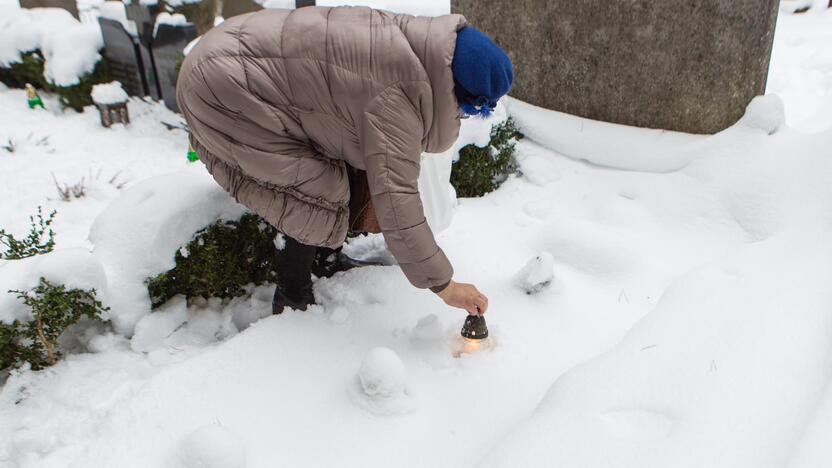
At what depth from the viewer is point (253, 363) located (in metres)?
2.19

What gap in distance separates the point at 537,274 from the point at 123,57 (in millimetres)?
4822

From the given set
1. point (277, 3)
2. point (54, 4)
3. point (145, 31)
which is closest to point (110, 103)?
point (145, 31)

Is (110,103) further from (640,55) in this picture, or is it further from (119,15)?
(640,55)

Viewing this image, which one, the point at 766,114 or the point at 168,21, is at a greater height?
the point at 168,21

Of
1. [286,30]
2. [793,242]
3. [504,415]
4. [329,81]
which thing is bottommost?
[504,415]

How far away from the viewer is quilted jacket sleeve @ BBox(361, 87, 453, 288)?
175 centimetres

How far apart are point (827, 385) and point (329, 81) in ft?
5.43

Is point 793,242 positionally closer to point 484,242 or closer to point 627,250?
point 627,250

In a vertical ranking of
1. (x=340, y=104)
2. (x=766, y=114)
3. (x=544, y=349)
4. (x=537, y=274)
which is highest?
(x=340, y=104)

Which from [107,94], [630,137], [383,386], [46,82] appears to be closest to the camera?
[383,386]

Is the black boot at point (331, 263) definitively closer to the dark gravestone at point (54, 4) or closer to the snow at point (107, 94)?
the snow at point (107, 94)

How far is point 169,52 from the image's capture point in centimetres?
533

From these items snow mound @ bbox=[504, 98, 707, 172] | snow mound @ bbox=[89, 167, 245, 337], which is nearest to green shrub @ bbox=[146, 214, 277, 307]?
snow mound @ bbox=[89, 167, 245, 337]

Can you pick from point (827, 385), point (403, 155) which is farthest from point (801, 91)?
point (403, 155)
